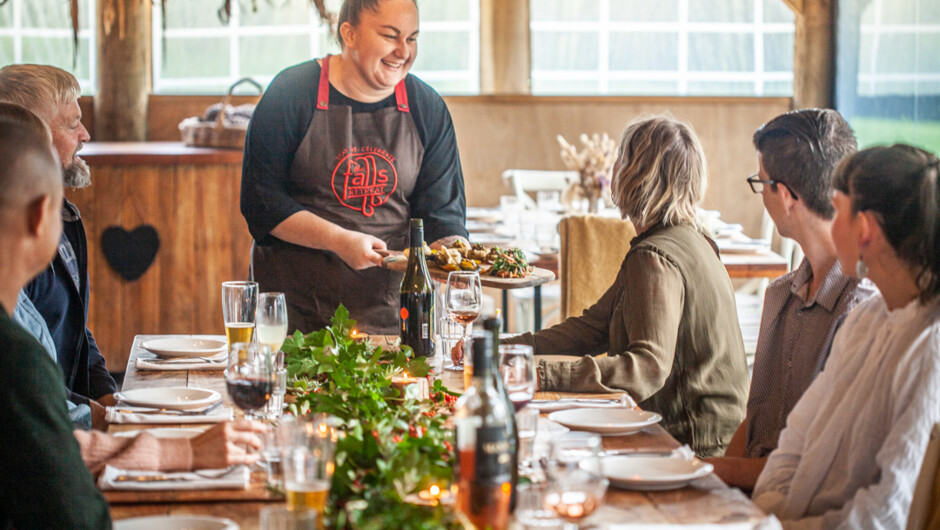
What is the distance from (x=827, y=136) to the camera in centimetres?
205

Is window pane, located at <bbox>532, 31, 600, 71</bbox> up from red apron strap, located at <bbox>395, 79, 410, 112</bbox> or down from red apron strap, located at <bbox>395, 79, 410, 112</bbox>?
up

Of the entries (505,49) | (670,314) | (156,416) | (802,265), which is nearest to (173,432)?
(156,416)

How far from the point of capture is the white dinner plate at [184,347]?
244 cm

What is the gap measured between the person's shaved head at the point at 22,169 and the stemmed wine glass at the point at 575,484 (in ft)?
2.59

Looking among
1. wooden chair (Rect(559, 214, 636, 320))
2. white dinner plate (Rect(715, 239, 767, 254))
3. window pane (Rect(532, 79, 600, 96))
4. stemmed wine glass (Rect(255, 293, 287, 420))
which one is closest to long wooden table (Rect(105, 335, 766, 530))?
stemmed wine glass (Rect(255, 293, 287, 420))

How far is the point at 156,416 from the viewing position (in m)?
1.83

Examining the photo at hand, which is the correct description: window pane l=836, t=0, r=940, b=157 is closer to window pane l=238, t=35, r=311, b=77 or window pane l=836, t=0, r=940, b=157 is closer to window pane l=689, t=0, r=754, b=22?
window pane l=689, t=0, r=754, b=22

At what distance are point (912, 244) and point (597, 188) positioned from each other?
3392 mm

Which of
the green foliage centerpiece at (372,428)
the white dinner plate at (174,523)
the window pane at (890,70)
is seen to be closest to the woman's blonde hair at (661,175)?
the green foliage centerpiece at (372,428)

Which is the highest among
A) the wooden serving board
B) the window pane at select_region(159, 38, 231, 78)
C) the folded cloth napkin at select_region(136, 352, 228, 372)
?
the window pane at select_region(159, 38, 231, 78)

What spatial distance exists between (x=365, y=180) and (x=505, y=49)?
3966 mm

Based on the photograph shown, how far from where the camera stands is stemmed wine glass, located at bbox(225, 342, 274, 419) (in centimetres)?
160

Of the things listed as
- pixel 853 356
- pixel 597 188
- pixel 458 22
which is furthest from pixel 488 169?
pixel 853 356

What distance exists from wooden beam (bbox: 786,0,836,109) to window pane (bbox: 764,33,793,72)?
135 millimetres
